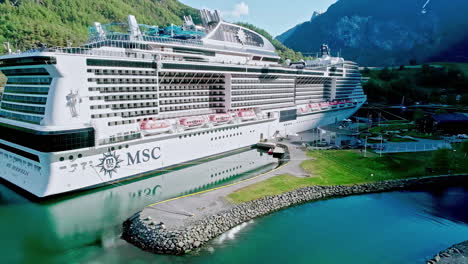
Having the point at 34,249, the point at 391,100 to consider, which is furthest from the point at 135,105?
the point at 391,100

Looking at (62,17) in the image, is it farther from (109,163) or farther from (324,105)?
(109,163)

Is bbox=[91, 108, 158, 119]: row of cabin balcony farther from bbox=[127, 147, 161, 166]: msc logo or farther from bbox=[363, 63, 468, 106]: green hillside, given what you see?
bbox=[363, 63, 468, 106]: green hillside

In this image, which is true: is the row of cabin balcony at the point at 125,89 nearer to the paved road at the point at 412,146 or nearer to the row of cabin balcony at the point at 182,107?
the row of cabin balcony at the point at 182,107

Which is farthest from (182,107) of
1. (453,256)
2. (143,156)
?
(453,256)

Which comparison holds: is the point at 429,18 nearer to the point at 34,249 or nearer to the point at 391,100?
the point at 391,100

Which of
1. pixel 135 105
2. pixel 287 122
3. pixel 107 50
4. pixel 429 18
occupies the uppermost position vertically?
pixel 429 18

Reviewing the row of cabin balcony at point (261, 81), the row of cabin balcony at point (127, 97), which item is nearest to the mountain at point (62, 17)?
the row of cabin balcony at point (261, 81)

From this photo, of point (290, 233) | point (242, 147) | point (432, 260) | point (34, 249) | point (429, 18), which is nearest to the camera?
point (432, 260)

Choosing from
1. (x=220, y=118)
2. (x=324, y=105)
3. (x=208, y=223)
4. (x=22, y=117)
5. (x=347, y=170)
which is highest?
(x=22, y=117)
